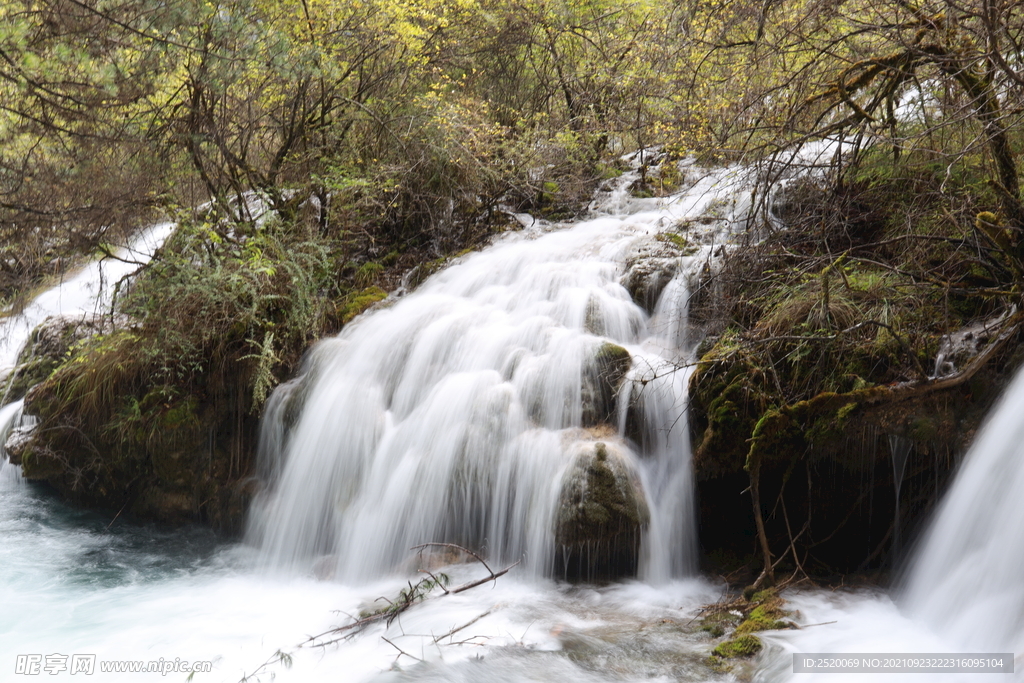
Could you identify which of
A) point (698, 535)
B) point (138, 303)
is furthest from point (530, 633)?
point (138, 303)

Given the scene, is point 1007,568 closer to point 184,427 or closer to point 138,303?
point 184,427

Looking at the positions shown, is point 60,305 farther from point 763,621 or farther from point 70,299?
point 763,621

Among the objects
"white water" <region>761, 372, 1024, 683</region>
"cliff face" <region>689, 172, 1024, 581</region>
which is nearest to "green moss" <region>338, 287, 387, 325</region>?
"cliff face" <region>689, 172, 1024, 581</region>

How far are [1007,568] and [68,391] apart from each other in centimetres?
819

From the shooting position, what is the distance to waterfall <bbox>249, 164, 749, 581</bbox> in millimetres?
4902

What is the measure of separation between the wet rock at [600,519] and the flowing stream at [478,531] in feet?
0.16

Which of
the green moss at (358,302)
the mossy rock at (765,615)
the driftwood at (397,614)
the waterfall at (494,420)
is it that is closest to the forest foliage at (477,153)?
the green moss at (358,302)

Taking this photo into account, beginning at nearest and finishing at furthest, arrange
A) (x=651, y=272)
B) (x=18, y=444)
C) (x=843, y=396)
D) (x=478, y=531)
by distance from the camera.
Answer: (x=843, y=396) < (x=478, y=531) < (x=651, y=272) < (x=18, y=444)

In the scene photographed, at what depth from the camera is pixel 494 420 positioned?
17.9ft

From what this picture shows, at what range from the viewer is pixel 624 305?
6496 millimetres
